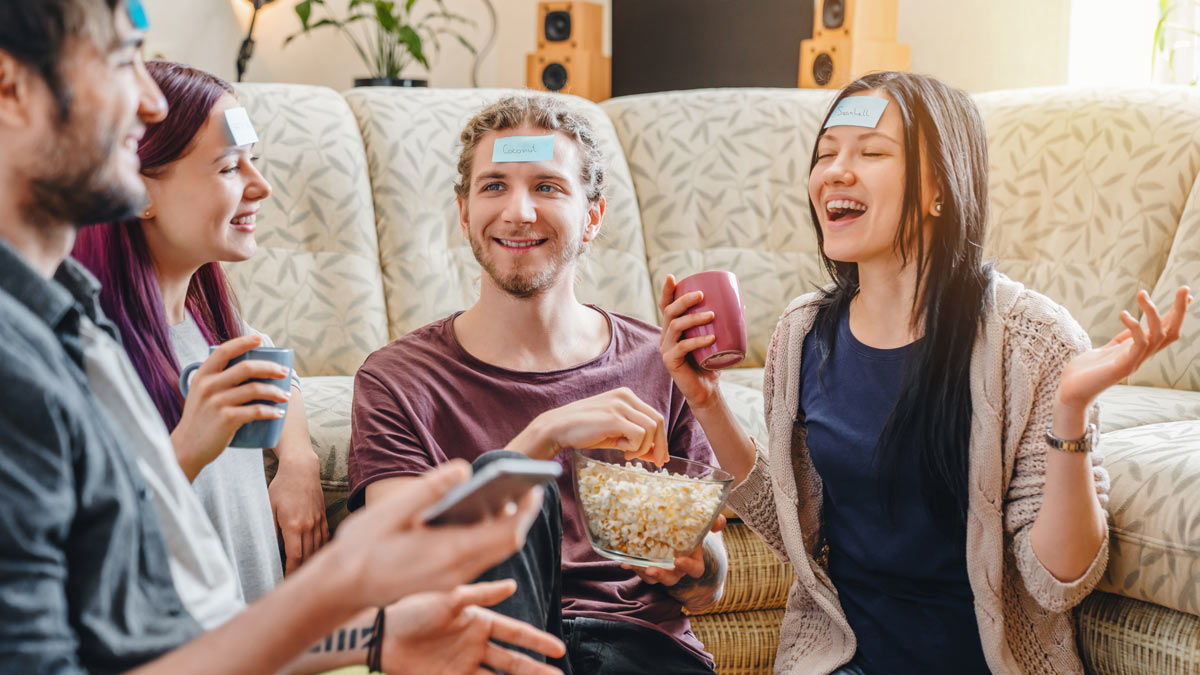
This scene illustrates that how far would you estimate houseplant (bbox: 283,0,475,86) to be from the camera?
3.62 m

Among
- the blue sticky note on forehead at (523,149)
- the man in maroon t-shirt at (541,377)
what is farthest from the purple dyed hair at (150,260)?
the blue sticky note on forehead at (523,149)

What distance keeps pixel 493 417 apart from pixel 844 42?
7.60 ft

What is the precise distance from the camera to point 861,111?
142 centimetres

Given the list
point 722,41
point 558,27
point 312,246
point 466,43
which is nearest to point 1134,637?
point 312,246

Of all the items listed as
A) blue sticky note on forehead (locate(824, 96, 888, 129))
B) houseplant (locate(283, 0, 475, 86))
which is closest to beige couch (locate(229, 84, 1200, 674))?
blue sticky note on forehead (locate(824, 96, 888, 129))

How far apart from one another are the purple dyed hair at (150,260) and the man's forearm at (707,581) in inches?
27.5

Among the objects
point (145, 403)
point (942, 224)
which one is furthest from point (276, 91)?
point (145, 403)

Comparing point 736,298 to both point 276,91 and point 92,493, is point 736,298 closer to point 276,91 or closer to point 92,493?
point 92,493

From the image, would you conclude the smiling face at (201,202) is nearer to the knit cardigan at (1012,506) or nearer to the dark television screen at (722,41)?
the knit cardigan at (1012,506)

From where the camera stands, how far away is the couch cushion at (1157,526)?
1.37 metres

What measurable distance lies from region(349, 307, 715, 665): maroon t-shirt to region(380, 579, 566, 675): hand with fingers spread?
1.79 feet

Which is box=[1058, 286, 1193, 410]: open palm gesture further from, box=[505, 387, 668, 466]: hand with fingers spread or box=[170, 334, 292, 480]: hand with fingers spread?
box=[170, 334, 292, 480]: hand with fingers spread

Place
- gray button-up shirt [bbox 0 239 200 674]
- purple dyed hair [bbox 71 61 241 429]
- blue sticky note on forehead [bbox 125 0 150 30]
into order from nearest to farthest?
gray button-up shirt [bbox 0 239 200 674] < blue sticky note on forehead [bbox 125 0 150 30] < purple dyed hair [bbox 71 61 241 429]

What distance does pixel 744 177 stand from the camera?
2.71 meters
